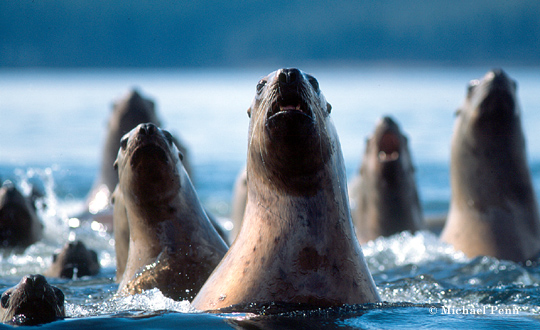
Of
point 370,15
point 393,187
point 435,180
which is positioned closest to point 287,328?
point 393,187

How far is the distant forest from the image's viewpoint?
90312mm

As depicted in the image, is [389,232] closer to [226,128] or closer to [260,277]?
[260,277]

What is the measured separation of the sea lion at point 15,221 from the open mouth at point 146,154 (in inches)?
155

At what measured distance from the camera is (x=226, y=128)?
2920cm

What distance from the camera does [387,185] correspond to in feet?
27.7

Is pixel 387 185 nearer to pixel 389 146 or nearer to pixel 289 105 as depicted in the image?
pixel 389 146

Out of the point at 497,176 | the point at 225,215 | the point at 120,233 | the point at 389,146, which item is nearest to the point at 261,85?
the point at 120,233

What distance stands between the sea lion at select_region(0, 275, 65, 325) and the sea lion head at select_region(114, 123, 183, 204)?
3.30 ft

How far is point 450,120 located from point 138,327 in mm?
27729

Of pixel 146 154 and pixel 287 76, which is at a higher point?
pixel 287 76

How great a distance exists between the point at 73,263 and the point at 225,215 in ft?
24.9

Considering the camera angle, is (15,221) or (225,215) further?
(225,215)

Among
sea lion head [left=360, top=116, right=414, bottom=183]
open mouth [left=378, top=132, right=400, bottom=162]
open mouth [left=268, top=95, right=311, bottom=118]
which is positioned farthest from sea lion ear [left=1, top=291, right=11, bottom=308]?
open mouth [left=378, top=132, right=400, bottom=162]

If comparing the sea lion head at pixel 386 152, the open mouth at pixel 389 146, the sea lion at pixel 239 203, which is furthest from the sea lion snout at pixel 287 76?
the sea lion at pixel 239 203
